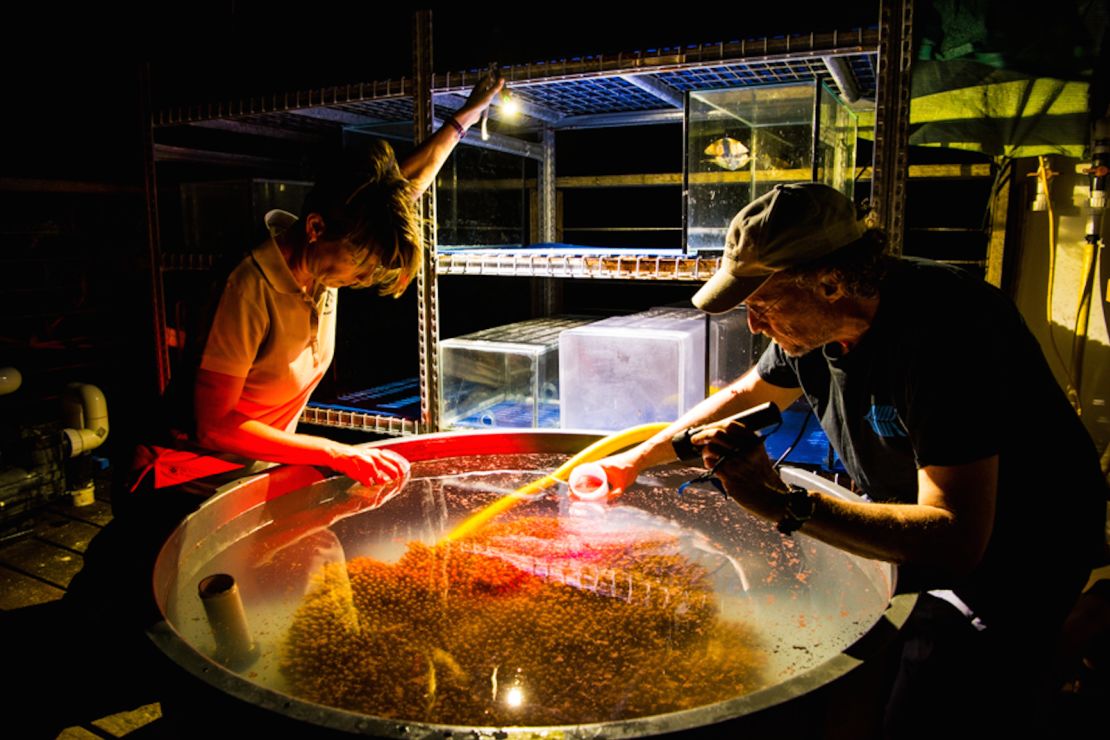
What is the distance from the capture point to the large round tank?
1.02 meters

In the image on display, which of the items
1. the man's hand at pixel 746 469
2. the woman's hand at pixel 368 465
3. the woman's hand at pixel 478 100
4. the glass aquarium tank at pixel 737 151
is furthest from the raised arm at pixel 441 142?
the man's hand at pixel 746 469

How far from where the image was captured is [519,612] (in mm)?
1515

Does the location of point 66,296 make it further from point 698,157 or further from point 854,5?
point 854,5

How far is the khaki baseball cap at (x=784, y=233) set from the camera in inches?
55.1

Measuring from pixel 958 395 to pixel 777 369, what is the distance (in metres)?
0.59

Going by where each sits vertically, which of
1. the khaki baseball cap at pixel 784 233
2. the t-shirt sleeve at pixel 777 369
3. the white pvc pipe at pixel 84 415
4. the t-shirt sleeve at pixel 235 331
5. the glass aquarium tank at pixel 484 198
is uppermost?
the glass aquarium tank at pixel 484 198

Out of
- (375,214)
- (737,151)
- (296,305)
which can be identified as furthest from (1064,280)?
(296,305)

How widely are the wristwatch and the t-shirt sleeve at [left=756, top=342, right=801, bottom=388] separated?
564 millimetres

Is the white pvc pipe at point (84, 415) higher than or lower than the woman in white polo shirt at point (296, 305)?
lower

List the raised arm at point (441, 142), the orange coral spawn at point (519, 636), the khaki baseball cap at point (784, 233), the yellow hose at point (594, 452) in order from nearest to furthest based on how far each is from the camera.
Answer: the orange coral spawn at point (519, 636) → the khaki baseball cap at point (784, 233) → the yellow hose at point (594, 452) → the raised arm at point (441, 142)

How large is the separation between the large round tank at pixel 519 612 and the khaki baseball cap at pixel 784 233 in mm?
583

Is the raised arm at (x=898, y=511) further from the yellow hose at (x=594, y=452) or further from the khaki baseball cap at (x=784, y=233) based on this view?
the yellow hose at (x=594, y=452)

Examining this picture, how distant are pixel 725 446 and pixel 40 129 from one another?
14.1ft

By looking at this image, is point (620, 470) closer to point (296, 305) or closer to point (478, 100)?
point (296, 305)
